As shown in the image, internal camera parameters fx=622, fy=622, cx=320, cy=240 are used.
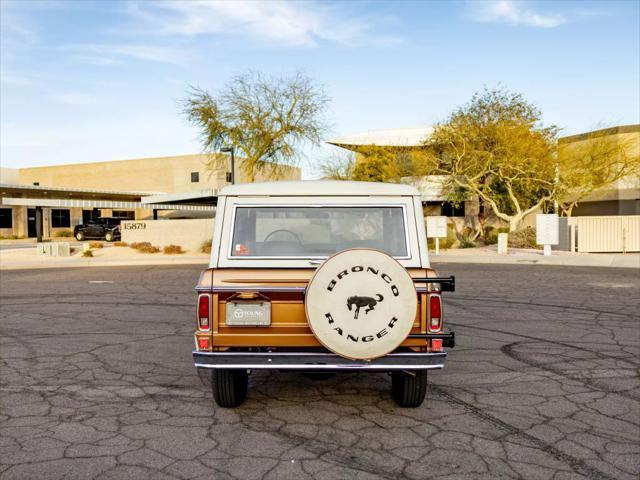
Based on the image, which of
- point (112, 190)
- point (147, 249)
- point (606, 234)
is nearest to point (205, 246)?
point (147, 249)

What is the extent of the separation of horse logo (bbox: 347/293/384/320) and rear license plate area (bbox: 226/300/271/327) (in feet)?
2.24

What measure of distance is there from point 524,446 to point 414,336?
109cm

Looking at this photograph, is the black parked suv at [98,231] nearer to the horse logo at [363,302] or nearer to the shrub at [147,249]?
the shrub at [147,249]

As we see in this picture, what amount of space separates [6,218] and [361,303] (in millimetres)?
49916

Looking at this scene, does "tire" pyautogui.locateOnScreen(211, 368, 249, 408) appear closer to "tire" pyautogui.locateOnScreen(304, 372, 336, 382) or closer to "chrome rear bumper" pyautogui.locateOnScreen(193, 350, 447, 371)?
"chrome rear bumper" pyautogui.locateOnScreen(193, 350, 447, 371)

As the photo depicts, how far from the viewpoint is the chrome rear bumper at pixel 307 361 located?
4.64m

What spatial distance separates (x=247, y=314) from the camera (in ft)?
15.7

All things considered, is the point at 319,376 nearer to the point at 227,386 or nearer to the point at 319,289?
the point at 227,386

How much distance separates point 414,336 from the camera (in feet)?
15.6

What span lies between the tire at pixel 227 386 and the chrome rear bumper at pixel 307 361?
40cm

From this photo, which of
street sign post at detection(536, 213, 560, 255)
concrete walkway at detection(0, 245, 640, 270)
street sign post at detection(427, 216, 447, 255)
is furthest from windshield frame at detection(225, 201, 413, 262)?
street sign post at detection(427, 216, 447, 255)

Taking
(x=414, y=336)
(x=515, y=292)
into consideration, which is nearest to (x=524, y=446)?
(x=414, y=336)

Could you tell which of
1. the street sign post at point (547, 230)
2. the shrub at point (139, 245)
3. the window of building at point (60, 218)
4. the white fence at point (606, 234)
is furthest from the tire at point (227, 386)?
the window of building at point (60, 218)

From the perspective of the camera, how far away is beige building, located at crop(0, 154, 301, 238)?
4328cm
